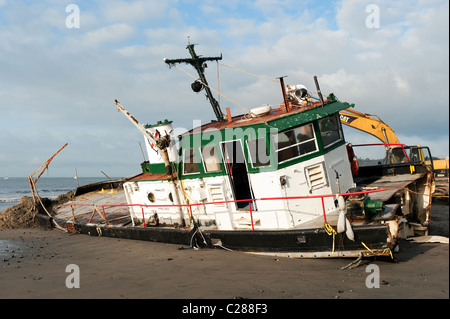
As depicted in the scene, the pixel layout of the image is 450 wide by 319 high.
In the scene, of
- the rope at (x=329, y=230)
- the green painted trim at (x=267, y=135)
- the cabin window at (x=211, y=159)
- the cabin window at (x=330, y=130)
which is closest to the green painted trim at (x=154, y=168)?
the green painted trim at (x=267, y=135)

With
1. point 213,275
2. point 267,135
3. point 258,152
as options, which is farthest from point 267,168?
point 213,275

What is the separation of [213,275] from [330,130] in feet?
17.2

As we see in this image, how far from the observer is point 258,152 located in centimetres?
984

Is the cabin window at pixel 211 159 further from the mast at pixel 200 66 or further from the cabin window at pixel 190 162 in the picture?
the mast at pixel 200 66

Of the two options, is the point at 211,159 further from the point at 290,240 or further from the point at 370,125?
the point at 370,125

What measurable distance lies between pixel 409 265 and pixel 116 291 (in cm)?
640

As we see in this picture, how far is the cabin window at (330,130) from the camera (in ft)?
34.0

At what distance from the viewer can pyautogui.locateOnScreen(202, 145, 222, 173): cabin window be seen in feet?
34.6

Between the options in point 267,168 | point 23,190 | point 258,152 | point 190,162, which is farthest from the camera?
point 23,190

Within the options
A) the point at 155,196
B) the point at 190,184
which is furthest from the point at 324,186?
the point at 155,196

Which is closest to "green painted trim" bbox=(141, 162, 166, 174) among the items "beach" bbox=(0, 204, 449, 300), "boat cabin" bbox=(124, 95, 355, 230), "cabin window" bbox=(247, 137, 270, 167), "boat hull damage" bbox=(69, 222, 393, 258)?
"boat cabin" bbox=(124, 95, 355, 230)

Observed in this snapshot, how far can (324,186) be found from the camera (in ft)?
32.9

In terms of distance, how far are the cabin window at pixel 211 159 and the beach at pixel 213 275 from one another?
2.34 m
